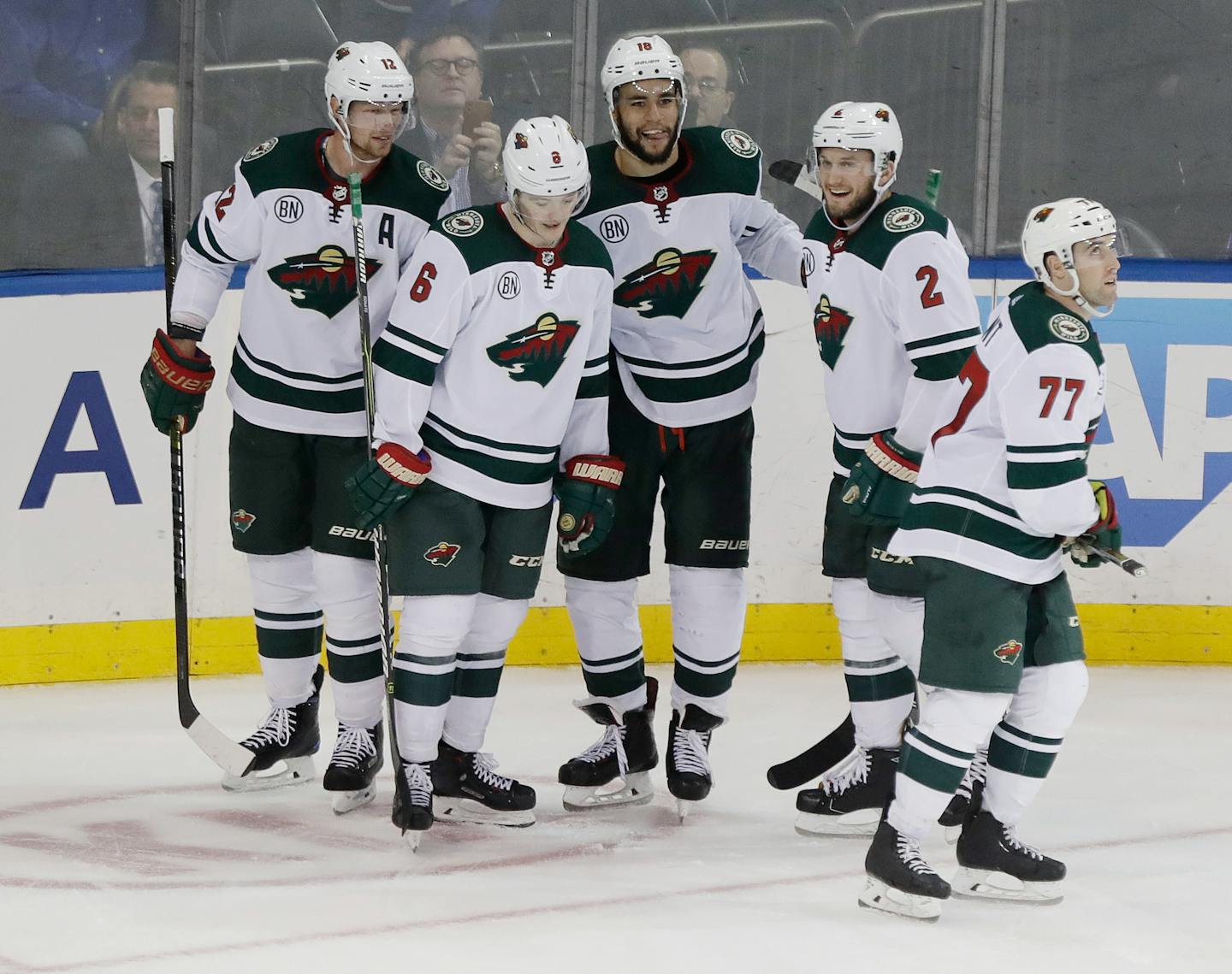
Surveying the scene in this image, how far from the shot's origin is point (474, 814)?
3488 millimetres

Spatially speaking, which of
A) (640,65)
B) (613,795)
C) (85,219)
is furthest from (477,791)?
(85,219)

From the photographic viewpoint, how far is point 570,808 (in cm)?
363

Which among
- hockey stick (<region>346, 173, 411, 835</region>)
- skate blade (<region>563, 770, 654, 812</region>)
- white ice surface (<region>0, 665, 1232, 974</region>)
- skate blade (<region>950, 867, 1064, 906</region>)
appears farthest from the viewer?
skate blade (<region>563, 770, 654, 812</region>)

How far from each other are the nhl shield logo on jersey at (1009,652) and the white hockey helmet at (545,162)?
1.11 meters

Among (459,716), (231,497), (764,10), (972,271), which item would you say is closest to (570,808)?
(459,716)

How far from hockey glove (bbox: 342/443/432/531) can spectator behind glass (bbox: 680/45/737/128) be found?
2.41 meters

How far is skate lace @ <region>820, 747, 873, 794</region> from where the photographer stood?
11.4ft

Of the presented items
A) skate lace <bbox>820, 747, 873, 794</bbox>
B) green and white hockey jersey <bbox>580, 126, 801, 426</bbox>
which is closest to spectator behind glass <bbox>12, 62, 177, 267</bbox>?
green and white hockey jersey <bbox>580, 126, 801, 426</bbox>

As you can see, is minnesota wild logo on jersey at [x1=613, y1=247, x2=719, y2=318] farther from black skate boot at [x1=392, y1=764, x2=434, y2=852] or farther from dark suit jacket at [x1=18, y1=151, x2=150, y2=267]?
dark suit jacket at [x1=18, y1=151, x2=150, y2=267]

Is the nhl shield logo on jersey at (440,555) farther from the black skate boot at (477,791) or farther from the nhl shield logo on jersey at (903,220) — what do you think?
the nhl shield logo on jersey at (903,220)

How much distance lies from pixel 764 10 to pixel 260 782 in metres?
2.82

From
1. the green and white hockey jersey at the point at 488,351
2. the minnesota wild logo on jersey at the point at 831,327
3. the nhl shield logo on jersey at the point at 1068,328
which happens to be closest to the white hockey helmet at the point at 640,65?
the green and white hockey jersey at the point at 488,351

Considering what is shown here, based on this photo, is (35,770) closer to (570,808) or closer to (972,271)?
(570,808)

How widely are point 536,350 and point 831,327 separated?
1.83ft
